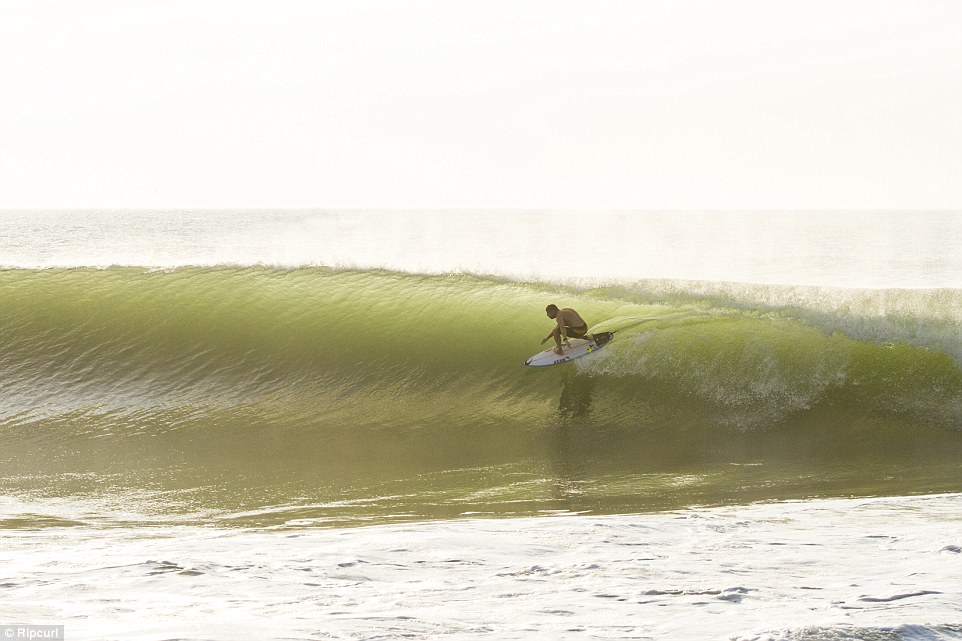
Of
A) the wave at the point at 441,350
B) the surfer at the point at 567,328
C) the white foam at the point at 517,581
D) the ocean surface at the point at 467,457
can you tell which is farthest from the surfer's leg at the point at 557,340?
the white foam at the point at 517,581

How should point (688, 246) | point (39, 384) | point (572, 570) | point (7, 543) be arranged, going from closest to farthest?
point (572, 570) → point (7, 543) → point (39, 384) → point (688, 246)

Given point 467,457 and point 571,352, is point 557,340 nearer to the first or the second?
point 571,352

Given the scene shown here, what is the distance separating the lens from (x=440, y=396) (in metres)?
10.7

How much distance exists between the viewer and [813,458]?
866cm

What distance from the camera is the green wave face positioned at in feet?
25.3

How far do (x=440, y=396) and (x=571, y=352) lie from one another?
67.8 inches

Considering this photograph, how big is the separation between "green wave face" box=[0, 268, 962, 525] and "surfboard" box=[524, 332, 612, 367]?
0.15 metres

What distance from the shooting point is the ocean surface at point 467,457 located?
12.5 ft

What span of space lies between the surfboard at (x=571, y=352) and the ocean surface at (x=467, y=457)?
164 millimetres

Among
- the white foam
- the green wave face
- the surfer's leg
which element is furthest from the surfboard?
the white foam

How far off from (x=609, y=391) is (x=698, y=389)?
3.48 feet

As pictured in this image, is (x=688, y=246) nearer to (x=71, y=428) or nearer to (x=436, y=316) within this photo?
(x=436, y=316)

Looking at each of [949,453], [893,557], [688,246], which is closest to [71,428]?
[893,557]

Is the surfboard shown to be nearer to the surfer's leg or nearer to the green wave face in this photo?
the surfer's leg
